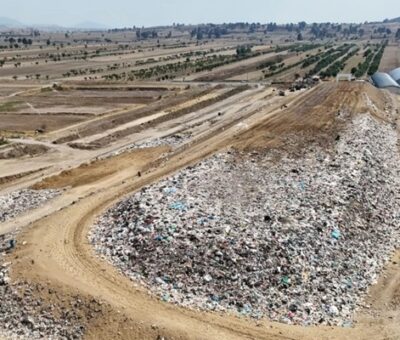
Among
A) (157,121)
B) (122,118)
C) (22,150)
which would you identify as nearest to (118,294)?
(22,150)

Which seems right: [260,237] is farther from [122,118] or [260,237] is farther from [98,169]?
[122,118]

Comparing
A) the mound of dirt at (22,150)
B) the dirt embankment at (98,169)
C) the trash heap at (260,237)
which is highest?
the trash heap at (260,237)

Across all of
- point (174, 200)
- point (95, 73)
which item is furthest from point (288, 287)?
point (95, 73)

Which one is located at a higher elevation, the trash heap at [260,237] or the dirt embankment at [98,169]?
the trash heap at [260,237]

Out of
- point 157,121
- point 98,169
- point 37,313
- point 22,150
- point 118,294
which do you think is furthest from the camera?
point 157,121

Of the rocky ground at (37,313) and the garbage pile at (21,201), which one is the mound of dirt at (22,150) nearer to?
the garbage pile at (21,201)

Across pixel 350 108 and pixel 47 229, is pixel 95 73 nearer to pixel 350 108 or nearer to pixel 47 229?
pixel 350 108

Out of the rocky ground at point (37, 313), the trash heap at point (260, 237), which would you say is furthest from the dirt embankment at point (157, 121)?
the rocky ground at point (37, 313)
